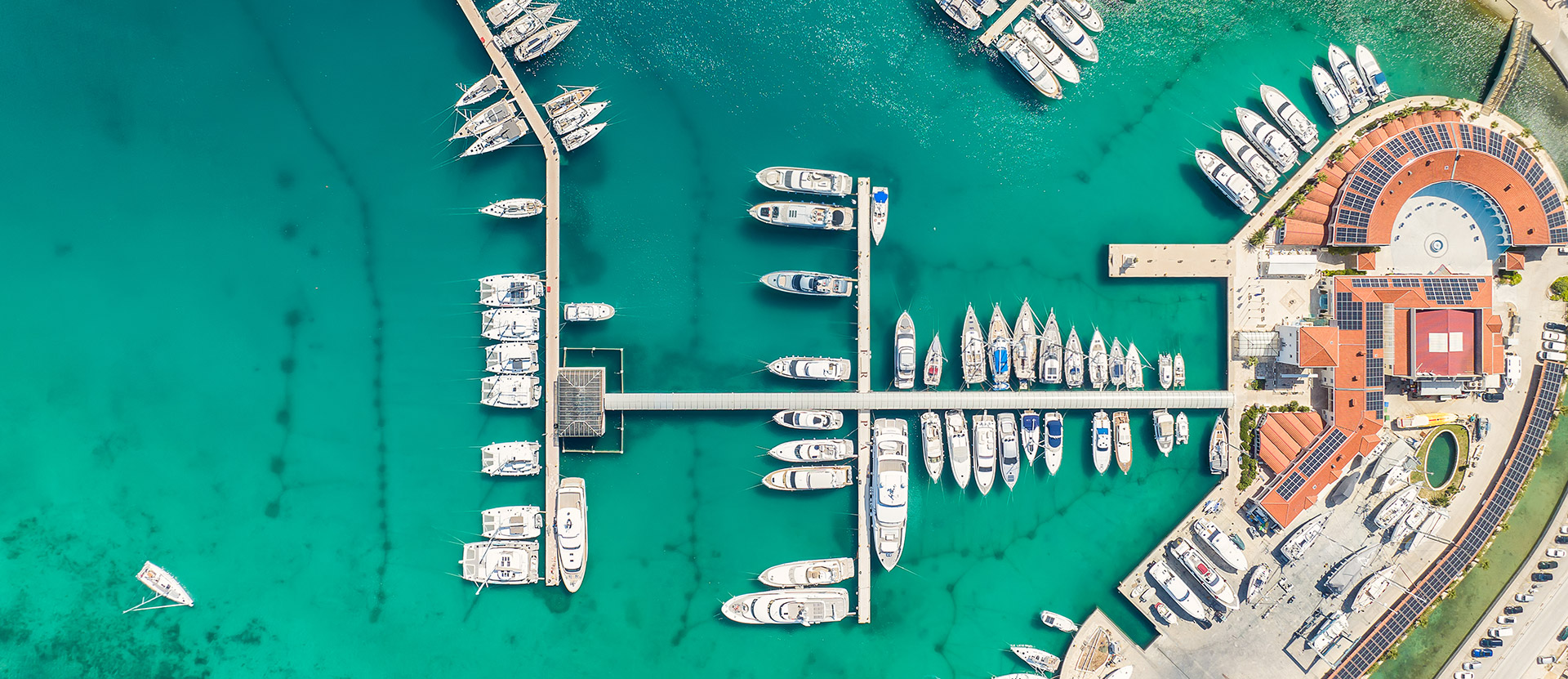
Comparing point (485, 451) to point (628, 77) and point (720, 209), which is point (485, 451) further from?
point (628, 77)

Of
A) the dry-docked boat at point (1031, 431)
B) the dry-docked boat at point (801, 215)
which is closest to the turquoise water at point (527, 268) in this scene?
the dry-docked boat at point (801, 215)

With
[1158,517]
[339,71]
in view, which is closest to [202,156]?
[339,71]

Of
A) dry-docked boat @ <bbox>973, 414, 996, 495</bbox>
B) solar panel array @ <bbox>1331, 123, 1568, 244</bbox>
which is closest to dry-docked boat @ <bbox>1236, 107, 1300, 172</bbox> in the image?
solar panel array @ <bbox>1331, 123, 1568, 244</bbox>

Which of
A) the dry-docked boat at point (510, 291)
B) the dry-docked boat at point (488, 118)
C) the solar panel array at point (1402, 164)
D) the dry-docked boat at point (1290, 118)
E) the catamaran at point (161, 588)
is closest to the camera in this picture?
the solar panel array at point (1402, 164)

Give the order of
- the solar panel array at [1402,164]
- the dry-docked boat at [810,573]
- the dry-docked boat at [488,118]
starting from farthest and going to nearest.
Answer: the dry-docked boat at [810,573]
the dry-docked boat at [488,118]
the solar panel array at [1402,164]

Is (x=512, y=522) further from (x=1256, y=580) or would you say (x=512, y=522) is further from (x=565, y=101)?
(x=1256, y=580)

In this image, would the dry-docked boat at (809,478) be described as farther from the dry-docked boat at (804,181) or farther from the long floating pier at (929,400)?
the dry-docked boat at (804,181)
